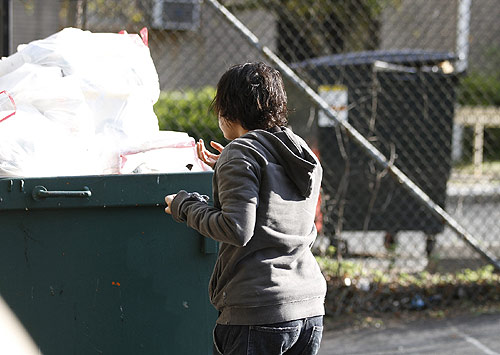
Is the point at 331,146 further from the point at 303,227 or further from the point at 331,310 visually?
the point at 303,227

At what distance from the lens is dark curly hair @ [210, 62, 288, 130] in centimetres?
237

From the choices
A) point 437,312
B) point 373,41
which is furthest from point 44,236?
point 373,41

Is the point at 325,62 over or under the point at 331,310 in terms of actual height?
over

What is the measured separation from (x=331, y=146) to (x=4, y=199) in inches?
141

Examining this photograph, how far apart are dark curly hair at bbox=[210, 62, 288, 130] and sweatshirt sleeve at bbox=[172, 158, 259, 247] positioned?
211 mm

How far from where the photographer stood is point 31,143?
279cm

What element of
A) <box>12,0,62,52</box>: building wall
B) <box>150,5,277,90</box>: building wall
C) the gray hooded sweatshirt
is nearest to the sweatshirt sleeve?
the gray hooded sweatshirt

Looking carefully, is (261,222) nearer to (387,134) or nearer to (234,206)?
(234,206)

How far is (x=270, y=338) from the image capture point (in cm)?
233

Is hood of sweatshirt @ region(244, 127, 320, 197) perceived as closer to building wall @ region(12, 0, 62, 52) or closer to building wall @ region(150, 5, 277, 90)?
building wall @ region(150, 5, 277, 90)

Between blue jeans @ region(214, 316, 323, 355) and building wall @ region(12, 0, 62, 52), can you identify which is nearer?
blue jeans @ region(214, 316, 323, 355)

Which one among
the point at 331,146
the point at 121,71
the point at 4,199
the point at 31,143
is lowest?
the point at 331,146

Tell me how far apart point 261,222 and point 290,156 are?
0.23 m

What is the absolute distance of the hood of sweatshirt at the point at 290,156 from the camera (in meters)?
2.33
